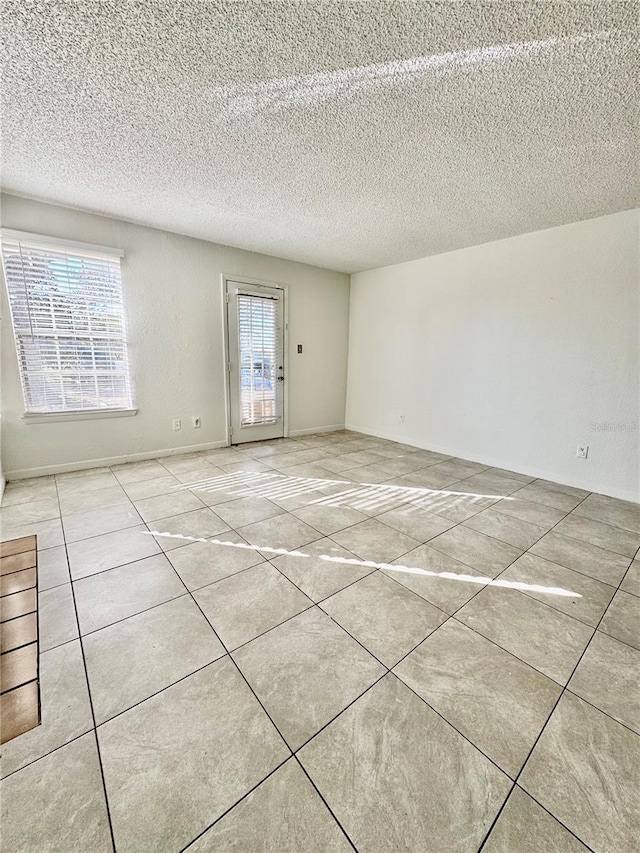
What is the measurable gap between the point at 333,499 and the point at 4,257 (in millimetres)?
3471

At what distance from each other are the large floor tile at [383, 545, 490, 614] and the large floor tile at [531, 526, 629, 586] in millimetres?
587

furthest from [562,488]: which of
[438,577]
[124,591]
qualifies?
[124,591]

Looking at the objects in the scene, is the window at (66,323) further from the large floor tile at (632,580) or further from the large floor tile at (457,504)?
the large floor tile at (632,580)

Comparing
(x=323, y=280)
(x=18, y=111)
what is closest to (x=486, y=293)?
(x=323, y=280)

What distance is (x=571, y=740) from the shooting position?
3.58 ft

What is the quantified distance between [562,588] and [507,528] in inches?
25.6

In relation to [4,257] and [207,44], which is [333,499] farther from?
[4,257]

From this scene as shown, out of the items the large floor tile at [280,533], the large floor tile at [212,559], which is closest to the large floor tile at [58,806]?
the large floor tile at [212,559]

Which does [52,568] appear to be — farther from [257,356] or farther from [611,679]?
[257,356]

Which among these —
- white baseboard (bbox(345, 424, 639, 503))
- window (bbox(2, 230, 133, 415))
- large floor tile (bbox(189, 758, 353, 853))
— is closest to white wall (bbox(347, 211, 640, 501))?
white baseboard (bbox(345, 424, 639, 503))

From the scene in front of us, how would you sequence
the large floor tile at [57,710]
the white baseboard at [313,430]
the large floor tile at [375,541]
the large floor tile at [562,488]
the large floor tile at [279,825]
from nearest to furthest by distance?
the large floor tile at [279,825], the large floor tile at [57,710], the large floor tile at [375,541], the large floor tile at [562,488], the white baseboard at [313,430]

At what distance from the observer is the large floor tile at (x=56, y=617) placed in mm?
1443

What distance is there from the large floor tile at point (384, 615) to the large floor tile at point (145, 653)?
1.91 ft

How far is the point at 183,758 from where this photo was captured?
1.02 m
